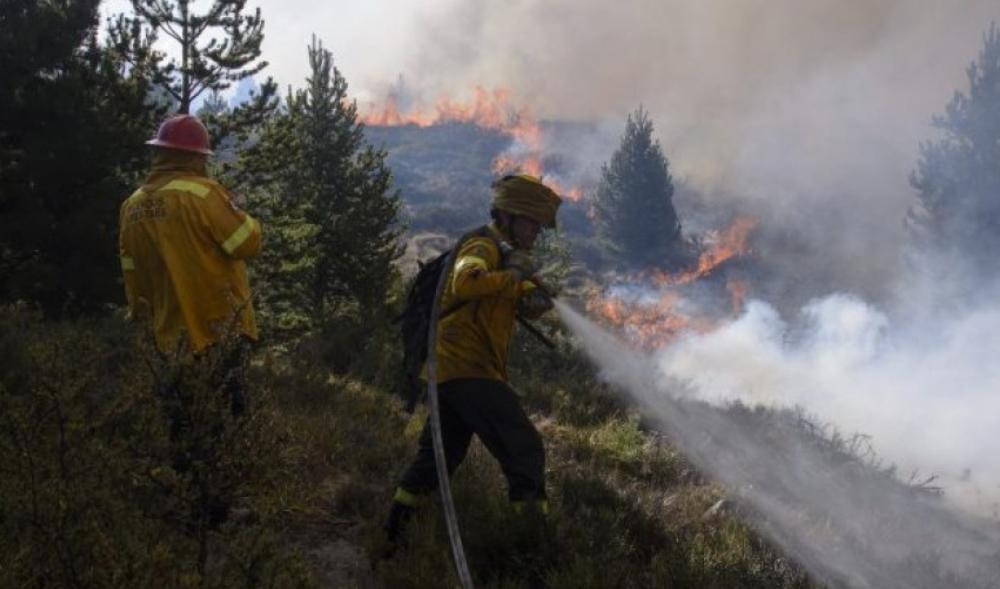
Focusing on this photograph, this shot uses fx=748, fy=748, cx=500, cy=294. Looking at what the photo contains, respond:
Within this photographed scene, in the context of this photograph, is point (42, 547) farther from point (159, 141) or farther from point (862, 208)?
point (862, 208)

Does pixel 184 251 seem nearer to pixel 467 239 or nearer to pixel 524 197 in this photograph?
pixel 467 239

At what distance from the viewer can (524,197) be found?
3949 mm

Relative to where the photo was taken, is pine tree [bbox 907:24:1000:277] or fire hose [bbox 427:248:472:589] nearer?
fire hose [bbox 427:248:472:589]

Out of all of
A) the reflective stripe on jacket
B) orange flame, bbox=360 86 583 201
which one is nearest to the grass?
the reflective stripe on jacket

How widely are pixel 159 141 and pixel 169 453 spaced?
1.83 metres

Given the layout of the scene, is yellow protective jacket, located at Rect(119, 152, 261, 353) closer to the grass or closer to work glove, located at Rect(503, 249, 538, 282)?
the grass

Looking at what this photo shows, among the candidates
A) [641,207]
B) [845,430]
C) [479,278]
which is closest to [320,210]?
[845,430]

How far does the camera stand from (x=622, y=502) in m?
4.88

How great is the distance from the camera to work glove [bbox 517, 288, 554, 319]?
386 centimetres

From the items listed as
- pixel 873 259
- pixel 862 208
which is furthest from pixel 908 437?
pixel 862 208

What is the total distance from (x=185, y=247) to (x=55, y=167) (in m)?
6.27

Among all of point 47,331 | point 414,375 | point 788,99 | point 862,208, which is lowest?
point 47,331

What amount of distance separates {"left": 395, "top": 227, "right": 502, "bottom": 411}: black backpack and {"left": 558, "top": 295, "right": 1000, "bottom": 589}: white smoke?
1.40 metres

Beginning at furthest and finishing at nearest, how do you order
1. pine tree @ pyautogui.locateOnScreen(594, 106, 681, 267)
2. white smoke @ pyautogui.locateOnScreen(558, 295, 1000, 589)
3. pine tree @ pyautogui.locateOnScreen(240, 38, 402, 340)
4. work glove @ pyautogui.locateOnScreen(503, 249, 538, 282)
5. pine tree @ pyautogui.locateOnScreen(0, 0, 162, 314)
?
1. pine tree @ pyautogui.locateOnScreen(594, 106, 681, 267)
2. pine tree @ pyautogui.locateOnScreen(240, 38, 402, 340)
3. pine tree @ pyautogui.locateOnScreen(0, 0, 162, 314)
4. white smoke @ pyautogui.locateOnScreen(558, 295, 1000, 589)
5. work glove @ pyautogui.locateOnScreen(503, 249, 538, 282)
